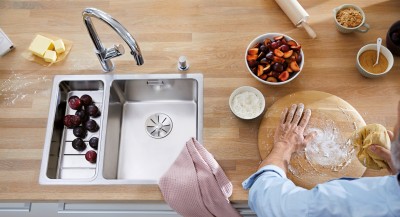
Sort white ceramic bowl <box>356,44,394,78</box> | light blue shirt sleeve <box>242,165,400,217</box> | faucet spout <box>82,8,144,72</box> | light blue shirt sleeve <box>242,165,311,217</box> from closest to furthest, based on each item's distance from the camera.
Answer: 1. light blue shirt sleeve <box>242,165,400,217</box>
2. light blue shirt sleeve <box>242,165,311,217</box>
3. faucet spout <box>82,8,144,72</box>
4. white ceramic bowl <box>356,44,394,78</box>

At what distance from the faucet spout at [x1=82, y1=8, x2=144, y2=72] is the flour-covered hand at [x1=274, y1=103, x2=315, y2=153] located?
51 cm

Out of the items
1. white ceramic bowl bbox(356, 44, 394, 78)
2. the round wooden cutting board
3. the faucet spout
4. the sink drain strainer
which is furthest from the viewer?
the sink drain strainer

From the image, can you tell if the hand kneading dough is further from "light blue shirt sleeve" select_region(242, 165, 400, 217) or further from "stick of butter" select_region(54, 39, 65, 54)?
"stick of butter" select_region(54, 39, 65, 54)

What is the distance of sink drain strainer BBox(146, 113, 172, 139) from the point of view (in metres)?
1.43

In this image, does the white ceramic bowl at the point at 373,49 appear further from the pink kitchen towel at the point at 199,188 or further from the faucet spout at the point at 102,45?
the faucet spout at the point at 102,45

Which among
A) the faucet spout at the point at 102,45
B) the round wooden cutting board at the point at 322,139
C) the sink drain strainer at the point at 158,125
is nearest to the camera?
the faucet spout at the point at 102,45

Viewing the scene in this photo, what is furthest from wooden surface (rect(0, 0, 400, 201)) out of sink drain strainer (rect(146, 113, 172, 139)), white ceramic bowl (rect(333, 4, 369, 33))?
sink drain strainer (rect(146, 113, 172, 139))

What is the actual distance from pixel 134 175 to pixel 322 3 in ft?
3.23

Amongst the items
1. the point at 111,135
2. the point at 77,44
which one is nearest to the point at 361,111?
the point at 111,135

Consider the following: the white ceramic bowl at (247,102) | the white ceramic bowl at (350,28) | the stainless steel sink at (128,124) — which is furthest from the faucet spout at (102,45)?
the white ceramic bowl at (350,28)

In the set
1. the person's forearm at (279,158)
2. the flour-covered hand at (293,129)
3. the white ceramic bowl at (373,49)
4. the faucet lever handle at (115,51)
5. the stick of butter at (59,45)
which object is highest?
the stick of butter at (59,45)

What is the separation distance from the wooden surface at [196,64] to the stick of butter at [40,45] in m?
0.06

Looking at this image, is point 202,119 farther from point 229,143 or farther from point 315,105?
point 315,105

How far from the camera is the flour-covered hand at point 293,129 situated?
1.19m
